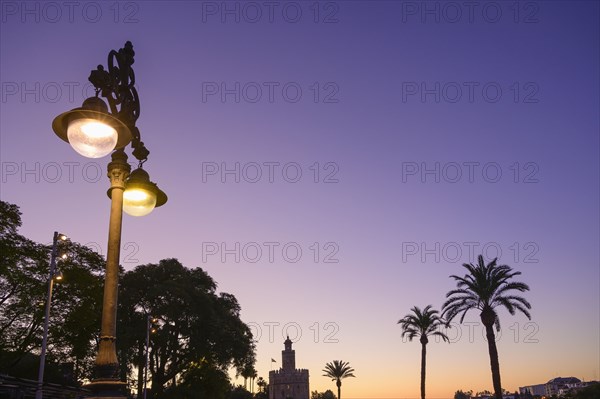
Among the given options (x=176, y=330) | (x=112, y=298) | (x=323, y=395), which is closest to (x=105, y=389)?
(x=112, y=298)

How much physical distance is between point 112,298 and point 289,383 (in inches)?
5967

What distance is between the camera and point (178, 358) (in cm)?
4609

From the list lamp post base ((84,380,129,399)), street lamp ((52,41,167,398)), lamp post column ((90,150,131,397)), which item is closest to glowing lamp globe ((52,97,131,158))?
street lamp ((52,41,167,398))

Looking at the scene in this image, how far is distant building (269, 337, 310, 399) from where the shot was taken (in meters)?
146

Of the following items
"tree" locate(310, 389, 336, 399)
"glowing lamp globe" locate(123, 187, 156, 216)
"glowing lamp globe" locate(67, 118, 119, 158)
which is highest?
"glowing lamp globe" locate(67, 118, 119, 158)

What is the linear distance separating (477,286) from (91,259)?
94.4ft

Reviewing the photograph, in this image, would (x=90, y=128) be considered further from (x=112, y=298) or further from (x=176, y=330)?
(x=176, y=330)

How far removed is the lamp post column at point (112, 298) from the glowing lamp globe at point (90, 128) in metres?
0.47

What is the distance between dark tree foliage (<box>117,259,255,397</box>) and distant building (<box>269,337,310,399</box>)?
10487 centimetres

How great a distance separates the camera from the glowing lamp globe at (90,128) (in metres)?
4.91

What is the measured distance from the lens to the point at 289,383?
148 meters

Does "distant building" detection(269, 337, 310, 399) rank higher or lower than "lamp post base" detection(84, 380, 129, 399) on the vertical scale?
lower

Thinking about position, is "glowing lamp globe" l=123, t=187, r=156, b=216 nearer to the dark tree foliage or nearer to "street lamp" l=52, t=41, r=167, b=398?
"street lamp" l=52, t=41, r=167, b=398

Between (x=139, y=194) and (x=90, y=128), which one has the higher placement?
(x=90, y=128)
